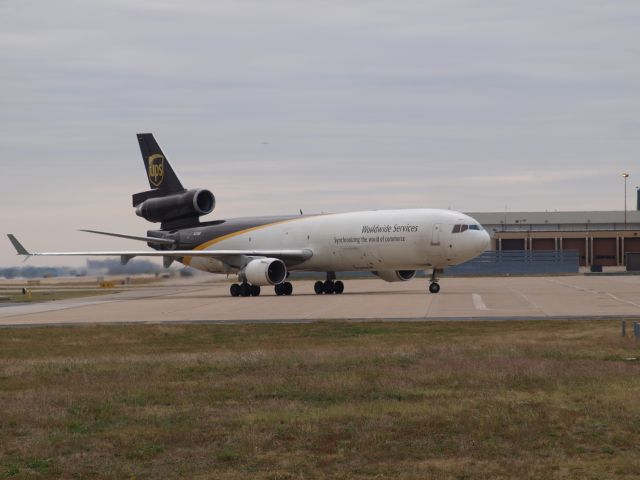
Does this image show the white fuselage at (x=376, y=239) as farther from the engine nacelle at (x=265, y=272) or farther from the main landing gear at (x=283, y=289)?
the engine nacelle at (x=265, y=272)

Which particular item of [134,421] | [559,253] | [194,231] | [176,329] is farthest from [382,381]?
[559,253]

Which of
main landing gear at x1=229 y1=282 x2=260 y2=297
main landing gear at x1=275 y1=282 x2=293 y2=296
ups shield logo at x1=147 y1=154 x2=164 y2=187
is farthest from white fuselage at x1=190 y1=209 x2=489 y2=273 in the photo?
ups shield logo at x1=147 y1=154 x2=164 y2=187

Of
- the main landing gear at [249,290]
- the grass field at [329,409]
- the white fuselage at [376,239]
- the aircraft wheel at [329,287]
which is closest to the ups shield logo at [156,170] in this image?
the white fuselage at [376,239]

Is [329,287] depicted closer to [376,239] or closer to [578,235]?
[376,239]

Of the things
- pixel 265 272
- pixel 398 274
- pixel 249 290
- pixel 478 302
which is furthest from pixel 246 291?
pixel 478 302

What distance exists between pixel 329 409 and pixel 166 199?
48686mm

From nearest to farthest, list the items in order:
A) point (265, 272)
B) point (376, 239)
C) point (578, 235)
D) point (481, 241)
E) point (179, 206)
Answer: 1. point (481, 241)
2. point (376, 239)
3. point (265, 272)
4. point (179, 206)
5. point (578, 235)

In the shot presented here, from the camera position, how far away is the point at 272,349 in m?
23.5

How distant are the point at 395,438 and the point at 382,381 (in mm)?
4877

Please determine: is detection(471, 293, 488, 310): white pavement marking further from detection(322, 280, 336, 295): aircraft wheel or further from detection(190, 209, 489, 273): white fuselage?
detection(322, 280, 336, 295): aircraft wheel

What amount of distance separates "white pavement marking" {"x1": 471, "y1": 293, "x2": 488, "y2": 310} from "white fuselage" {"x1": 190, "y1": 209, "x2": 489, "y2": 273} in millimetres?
2002

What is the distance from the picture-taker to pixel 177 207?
6175cm

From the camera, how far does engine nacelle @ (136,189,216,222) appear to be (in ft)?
201

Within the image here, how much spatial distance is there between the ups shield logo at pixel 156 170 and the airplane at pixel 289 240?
62mm
